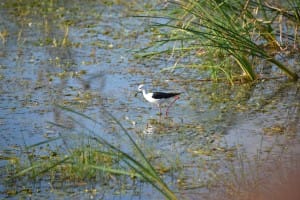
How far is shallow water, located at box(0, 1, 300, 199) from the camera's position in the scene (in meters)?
6.30

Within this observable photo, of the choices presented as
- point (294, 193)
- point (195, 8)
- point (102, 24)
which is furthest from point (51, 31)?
point (294, 193)

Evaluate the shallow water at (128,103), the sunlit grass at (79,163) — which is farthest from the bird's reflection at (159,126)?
the sunlit grass at (79,163)

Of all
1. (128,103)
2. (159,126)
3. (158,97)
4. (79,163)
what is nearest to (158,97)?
(158,97)

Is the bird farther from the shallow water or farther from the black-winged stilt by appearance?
the shallow water

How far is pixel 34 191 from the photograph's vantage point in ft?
18.2

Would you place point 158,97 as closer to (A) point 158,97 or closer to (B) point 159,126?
(A) point 158,97

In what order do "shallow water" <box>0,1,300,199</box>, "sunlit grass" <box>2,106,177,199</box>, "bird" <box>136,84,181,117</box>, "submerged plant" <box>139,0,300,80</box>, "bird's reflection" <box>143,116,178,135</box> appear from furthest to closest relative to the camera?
"submerged plant" <box>139,0,300,80</box>, "bird" <box>136,84,181,117</box>, "bird's reflection" <box>143,116,178,135</box>, "shallow water" <box>0,1,300,199</box>, "sunlit grass" <box>2,106,177,199</box>

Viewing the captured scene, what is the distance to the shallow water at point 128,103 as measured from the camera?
630 centimetres

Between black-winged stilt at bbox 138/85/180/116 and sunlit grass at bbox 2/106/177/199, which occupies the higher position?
black-winged stilt at bbox 138/85/180/116

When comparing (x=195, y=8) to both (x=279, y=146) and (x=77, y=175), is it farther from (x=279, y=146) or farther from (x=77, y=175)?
(x=77, y=175)

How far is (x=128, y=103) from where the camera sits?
7906 mm

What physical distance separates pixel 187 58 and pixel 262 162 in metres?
3.69

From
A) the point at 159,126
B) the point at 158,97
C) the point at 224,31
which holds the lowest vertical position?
the point at 159,126

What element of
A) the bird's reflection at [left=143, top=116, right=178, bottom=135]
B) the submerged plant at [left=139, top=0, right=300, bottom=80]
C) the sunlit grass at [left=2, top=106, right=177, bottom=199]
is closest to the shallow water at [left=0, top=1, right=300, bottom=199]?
the bird's reflection at [left=143, top=116, right=178, bottom=135]
